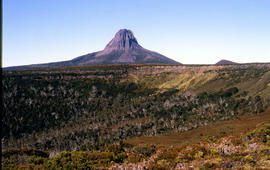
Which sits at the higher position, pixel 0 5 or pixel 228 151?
pixel 0 5

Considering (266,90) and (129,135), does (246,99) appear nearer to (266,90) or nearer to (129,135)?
(266,90)

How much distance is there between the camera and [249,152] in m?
19.5

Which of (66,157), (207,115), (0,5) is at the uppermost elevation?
(0,5)

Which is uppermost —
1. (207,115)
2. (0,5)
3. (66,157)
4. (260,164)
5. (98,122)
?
(0,5)

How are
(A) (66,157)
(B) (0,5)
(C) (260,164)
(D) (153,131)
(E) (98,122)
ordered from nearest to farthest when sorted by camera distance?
1. (B) (0,5)
2. (C) (260,164)
3. (A) (66,157)
4. (D) (153,131)
5. (E) (98,122)

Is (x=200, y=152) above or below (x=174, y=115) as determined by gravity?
above

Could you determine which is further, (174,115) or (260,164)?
(174,115)

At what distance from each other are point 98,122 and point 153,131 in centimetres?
6416

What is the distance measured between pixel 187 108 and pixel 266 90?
57.7m

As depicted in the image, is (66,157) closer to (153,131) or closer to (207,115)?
(153,131)

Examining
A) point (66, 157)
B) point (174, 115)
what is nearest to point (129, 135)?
point (174, 115)

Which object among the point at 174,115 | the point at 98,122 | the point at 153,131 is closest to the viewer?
the point at 153,131

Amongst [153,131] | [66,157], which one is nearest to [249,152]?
[66,157]

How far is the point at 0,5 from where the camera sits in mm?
10703
